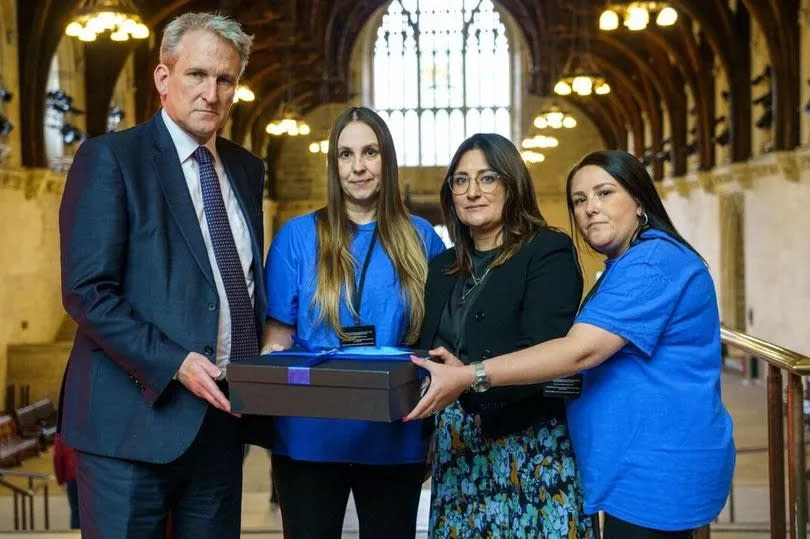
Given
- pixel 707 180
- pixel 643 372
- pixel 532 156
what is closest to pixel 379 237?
pixel 643 372

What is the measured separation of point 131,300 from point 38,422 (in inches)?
436

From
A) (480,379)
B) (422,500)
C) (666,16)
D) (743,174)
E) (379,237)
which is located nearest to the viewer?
(480,379)

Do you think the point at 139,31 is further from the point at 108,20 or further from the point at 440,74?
the point at 440,74

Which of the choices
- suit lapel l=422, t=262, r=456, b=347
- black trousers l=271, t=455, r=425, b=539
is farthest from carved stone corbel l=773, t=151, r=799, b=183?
black trousers l=271, t=455, r=425, b=539

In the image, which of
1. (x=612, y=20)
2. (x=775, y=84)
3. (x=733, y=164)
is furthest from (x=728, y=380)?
(x=612, y=20)

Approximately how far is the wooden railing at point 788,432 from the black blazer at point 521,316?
3.16 ft

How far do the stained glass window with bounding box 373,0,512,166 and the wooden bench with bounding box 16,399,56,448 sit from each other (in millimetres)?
19702

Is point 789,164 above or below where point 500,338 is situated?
above

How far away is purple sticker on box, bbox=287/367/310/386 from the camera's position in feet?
7.57

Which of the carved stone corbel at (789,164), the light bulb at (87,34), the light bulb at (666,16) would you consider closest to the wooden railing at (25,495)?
the light bulb at (87,34)

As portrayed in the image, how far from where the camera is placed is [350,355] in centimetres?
248

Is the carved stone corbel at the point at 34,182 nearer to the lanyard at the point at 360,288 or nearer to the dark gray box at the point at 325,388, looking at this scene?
the lanyard at the point at 360,288

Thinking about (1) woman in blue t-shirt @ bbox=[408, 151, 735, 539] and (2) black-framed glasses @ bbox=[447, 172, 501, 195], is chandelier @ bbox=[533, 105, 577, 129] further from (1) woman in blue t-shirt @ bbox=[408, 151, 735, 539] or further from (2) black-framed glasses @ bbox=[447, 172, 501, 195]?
(1) woman in blue t-shirt @ bbox=[408, 151, 735, 539]

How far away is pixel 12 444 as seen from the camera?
11312 mm
